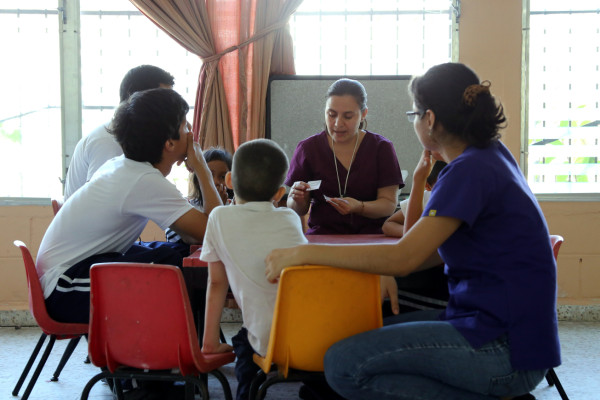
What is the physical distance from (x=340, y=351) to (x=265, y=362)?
0.21 metres

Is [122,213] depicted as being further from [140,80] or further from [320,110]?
[320,110]

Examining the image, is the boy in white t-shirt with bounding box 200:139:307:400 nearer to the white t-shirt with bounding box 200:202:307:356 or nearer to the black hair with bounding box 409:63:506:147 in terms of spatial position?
the white t-shirt with bounding box 200:202:307:356

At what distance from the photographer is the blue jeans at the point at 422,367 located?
140cm

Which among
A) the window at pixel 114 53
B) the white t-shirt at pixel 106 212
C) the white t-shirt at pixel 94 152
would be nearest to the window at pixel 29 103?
the window at pixel 114 53

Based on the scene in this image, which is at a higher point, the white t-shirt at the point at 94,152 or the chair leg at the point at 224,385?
the white t-shirt at the point at 94,152

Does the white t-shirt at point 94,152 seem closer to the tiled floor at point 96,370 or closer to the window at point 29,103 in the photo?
the tiled floor at point 96,370

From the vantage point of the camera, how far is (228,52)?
3.85 m

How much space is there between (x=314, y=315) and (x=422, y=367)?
279mm

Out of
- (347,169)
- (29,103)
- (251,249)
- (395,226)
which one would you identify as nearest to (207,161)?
(347,169)

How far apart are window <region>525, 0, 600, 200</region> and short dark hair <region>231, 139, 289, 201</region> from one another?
2756 millimetres

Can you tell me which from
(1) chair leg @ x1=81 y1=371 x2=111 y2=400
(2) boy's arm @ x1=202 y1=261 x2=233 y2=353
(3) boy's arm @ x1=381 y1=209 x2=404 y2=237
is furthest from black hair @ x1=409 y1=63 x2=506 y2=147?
(1) chair leg @ x1=81 y1=371 x2=111 y2=400

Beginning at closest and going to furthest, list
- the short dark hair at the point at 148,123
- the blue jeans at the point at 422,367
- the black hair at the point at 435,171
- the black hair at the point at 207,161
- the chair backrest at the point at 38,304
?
the blue jeans at the point at 422,367 < the chair backrest at the point at 38,304 < the short dark hair at the point at 148,123 < the black hair at the point at 435,171 < the black hair at the point at 207,161

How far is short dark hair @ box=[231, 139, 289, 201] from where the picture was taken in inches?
67.1

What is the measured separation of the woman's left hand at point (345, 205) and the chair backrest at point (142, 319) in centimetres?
104
